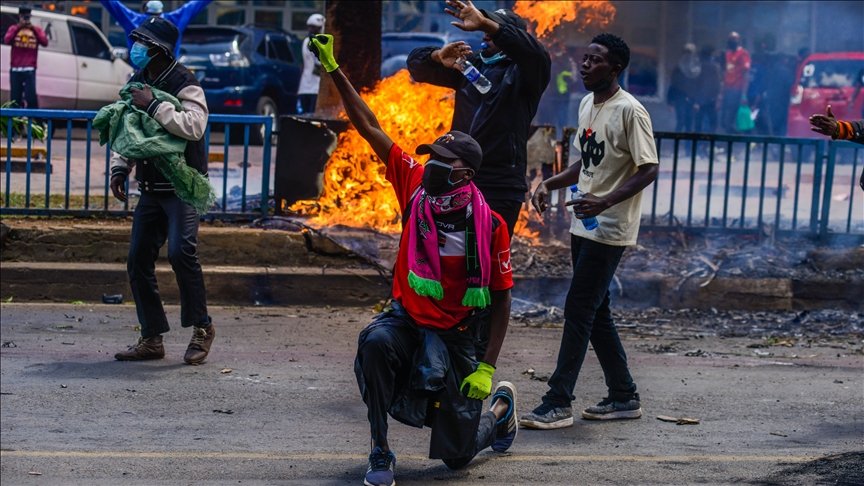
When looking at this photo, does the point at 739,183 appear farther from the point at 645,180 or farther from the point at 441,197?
the point at 441,197

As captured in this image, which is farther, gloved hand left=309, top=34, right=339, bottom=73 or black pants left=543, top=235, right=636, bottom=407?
black pants left=543, top=235, right=636, bottom=407

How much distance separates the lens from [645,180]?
5.82m

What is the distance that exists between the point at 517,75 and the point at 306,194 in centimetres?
447

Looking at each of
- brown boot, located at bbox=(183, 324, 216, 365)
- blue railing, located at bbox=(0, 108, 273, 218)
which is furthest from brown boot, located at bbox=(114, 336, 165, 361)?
blue railing, located at bbox=(0, 108, 273, 218)

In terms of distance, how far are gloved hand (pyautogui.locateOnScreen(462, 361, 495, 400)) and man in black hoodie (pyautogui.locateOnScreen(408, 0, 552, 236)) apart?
1.32 metres

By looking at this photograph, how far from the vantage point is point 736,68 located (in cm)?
2278

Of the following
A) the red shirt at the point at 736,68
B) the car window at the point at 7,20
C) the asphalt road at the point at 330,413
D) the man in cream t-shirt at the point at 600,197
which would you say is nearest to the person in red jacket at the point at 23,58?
the car window at the point at 7,20

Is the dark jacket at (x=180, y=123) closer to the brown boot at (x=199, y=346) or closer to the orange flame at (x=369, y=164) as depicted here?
the brown boot at (x=199, y=346)

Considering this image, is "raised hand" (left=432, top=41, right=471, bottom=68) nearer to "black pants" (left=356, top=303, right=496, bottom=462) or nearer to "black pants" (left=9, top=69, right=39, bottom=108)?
"black pants" (left=356, top=303, right=496, bottom=462)

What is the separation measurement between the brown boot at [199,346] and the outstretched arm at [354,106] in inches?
90.0

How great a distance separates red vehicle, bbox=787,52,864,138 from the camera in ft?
69.4

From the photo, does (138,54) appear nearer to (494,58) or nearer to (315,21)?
(494,58)

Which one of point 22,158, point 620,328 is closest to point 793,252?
point 620,328

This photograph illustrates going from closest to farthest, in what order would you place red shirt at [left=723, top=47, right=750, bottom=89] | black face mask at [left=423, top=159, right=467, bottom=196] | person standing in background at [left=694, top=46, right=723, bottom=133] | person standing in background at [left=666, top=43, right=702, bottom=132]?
black face mask at [left=423, top=159, right=467, bottom=196] → person standing in background at [left=694, top=46, right=723, bottom=133] → person standing in background at [left=666, top=43, right=702, bottom=132] → red shirt at [left=723, top=47, right=750, bottom=89]
